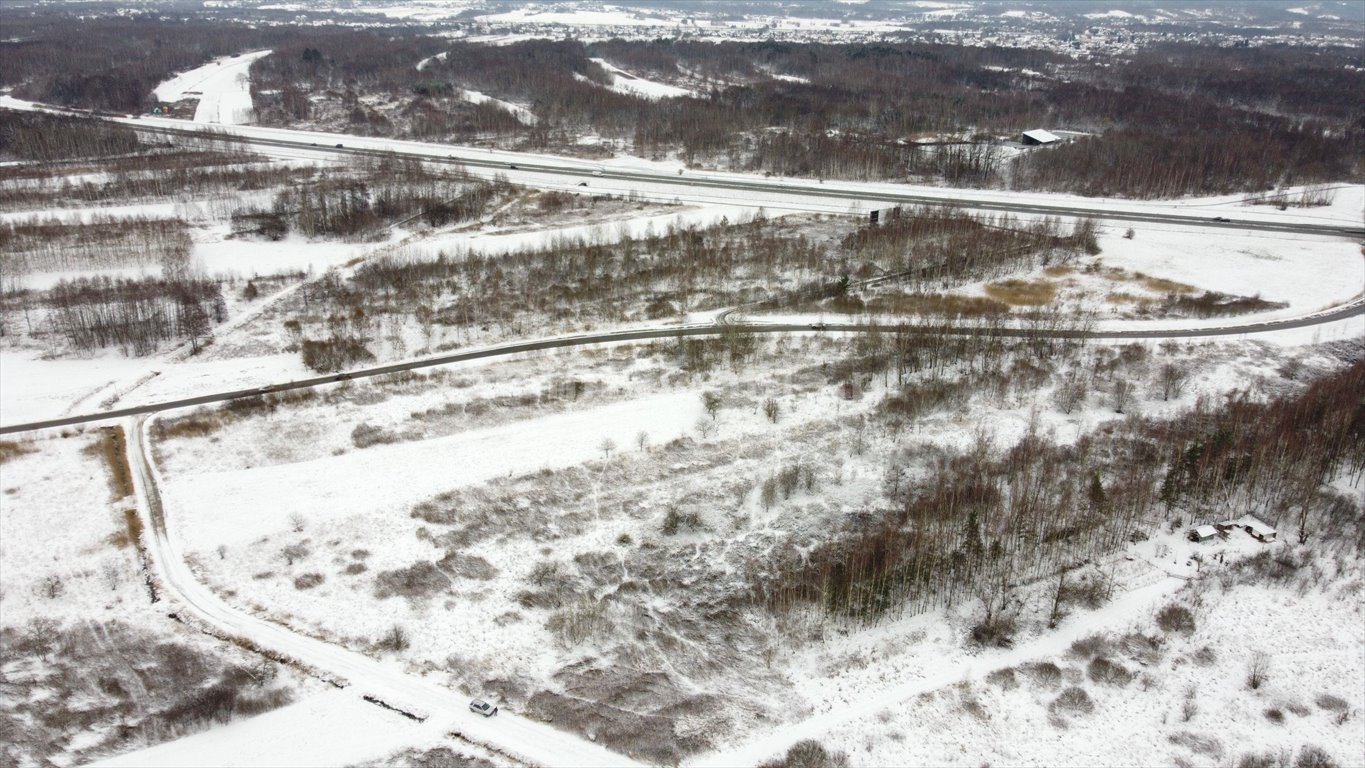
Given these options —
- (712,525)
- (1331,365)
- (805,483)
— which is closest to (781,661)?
(712,525)

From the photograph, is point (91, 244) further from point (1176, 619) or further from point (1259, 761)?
point (1259, 761)

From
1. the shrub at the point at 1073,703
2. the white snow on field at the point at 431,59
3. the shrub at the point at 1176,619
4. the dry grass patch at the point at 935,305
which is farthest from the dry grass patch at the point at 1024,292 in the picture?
the white snow on field at the point at 431,59

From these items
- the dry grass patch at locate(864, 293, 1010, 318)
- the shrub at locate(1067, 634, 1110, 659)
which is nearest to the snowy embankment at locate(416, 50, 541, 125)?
the dry grass patch at locate(864, 293, 1010, 318)

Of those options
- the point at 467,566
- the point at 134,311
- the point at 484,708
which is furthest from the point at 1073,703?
the point at 134,311

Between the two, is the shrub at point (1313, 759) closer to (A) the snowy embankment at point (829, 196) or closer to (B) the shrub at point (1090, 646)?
(B) the shrub at point (1090, 646)

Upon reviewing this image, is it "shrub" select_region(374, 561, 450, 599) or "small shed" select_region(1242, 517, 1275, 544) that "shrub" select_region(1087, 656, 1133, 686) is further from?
"shrub" select_region(374, 561, 450, 599)

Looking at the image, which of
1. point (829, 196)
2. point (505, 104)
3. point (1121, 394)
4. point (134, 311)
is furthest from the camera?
point (505, 104)

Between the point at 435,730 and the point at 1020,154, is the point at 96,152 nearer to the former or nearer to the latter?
the point at 435,730
